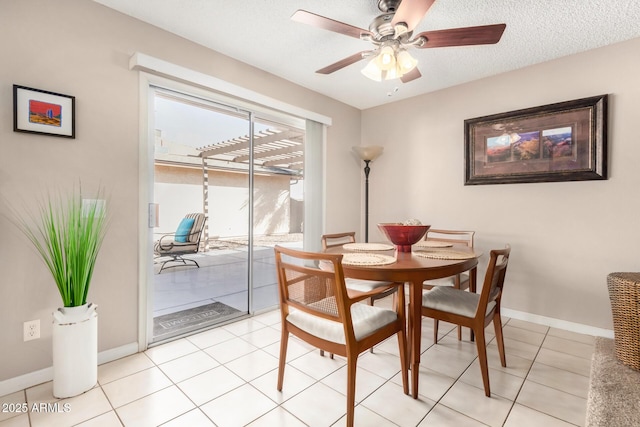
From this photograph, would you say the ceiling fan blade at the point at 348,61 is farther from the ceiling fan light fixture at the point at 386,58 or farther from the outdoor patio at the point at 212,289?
the outdoor patio at the point at 212,289

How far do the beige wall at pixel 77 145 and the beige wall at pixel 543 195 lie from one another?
279 cm

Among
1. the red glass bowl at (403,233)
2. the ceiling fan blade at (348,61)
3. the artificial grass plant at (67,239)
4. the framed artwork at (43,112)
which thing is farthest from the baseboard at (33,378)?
the ceiling fan blade at (348,61)

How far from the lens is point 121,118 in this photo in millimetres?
2125

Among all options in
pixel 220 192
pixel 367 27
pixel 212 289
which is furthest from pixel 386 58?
pixel 212 289

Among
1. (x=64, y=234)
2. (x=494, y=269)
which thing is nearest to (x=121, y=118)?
(x=64, y=234)

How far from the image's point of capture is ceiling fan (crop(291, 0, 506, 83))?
1.64 meters

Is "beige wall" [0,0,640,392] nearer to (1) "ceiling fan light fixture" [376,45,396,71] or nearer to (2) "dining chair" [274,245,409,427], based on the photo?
(2) "dining chair" [274,245,409,427]

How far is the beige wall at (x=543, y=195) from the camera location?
8.02 feet

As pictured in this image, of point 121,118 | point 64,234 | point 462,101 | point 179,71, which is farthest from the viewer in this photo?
point 462,101

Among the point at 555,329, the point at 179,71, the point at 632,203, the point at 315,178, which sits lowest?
the point at 555,329

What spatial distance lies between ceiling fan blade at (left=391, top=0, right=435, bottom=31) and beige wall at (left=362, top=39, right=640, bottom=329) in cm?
158

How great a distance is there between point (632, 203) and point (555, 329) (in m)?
1.29

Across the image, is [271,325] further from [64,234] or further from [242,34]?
[242,34]

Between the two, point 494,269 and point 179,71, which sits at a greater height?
point 179,71
